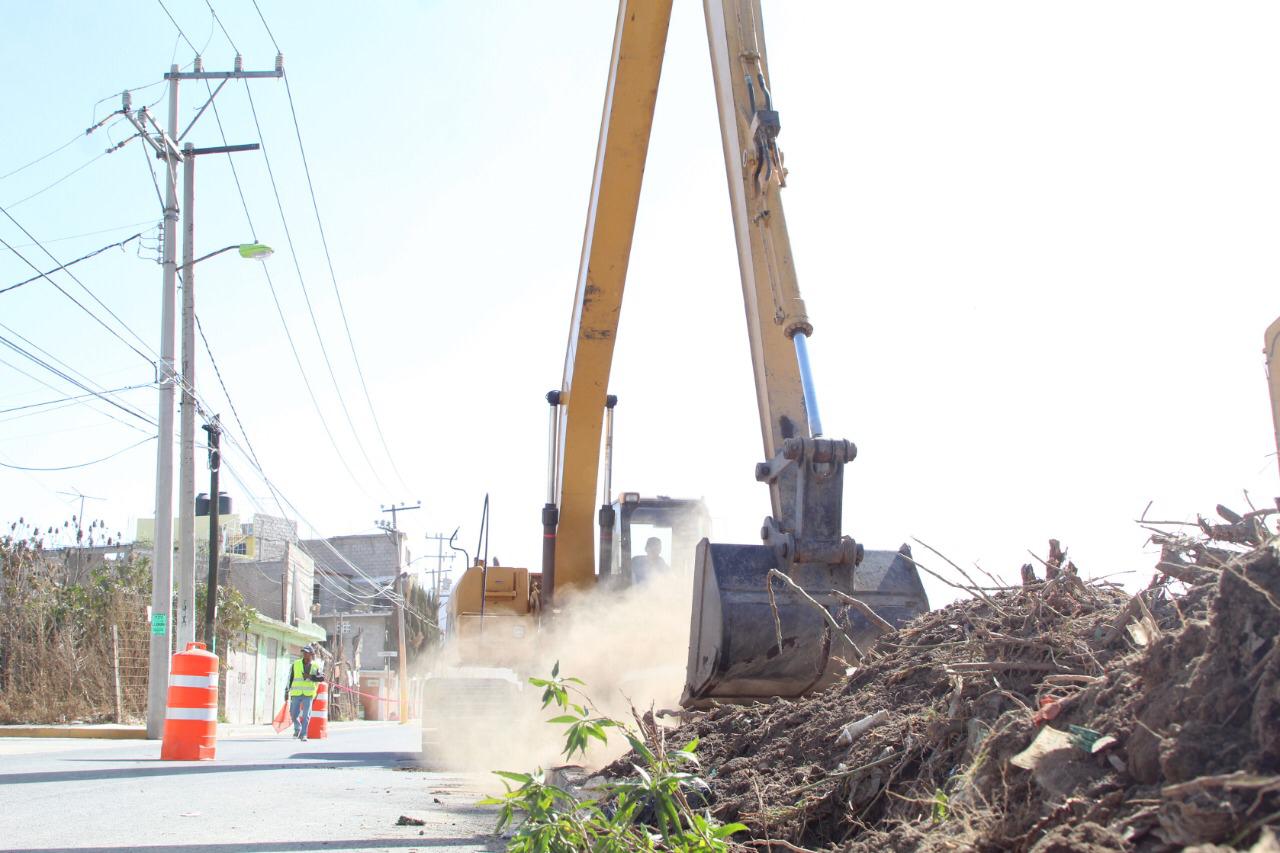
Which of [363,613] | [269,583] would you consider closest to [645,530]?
[269,583]

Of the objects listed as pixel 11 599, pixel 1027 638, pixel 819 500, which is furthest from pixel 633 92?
pixel 11 599

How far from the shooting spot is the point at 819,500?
5.60m

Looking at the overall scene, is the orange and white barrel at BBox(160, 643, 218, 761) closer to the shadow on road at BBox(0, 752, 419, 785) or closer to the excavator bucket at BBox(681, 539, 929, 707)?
the shadow on road at BBox(0, 752, 419, 785)

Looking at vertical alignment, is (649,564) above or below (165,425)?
below

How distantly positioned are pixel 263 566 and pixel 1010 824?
157ft

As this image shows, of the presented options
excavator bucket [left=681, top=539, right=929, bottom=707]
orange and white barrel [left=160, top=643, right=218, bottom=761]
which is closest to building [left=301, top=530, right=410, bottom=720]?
orange and white barrel [left=160, top=643, right=218, bottom=761]

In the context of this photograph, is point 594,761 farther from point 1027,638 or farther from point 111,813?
point 1027,638

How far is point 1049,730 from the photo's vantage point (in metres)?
2.88

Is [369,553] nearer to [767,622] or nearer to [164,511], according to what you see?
[164,511]

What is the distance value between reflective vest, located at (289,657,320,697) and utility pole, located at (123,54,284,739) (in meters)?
2.50

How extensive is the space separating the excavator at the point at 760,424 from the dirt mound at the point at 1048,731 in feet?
1.87

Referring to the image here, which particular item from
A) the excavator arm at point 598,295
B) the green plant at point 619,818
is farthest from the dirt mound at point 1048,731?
the excavator arm at point 598,295

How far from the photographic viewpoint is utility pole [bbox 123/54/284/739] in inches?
682

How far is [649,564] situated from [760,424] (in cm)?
406
